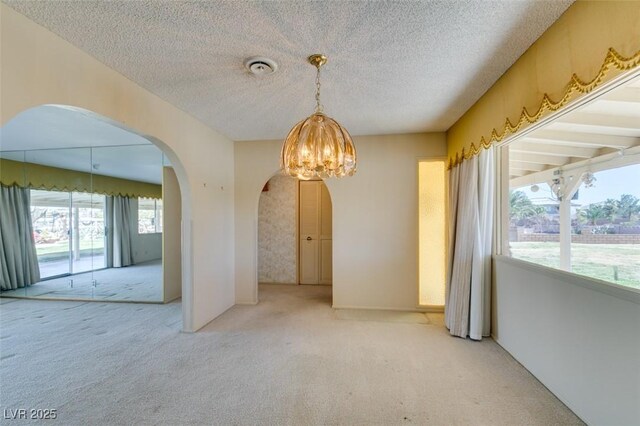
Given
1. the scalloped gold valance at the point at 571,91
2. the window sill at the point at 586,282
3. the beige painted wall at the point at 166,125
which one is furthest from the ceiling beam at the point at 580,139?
the beige painted wall at the point at 166,125

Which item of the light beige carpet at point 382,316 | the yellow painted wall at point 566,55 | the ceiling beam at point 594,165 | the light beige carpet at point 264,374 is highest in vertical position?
the yellow painted wall at point 566,55

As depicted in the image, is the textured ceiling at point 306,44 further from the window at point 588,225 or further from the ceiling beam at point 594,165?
the window at point 588,225

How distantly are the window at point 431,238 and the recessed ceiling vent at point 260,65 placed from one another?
2.63 metres

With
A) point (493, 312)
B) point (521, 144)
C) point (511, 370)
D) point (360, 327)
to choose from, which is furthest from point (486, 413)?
point (521, 144)

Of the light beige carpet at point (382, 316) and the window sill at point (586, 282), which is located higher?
the window sill at point (586, 282)

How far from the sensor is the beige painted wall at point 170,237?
437cm

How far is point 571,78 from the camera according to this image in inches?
60.3

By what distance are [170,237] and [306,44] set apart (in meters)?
3.86

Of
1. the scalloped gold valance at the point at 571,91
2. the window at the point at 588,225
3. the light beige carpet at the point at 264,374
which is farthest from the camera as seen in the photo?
the light beige carpet at the point at 264,374

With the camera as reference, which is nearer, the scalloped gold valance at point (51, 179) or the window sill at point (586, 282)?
the window sill at point (586, 282)

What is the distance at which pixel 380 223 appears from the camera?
4.02m

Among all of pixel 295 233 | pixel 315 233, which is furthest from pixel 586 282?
pixel 295 233

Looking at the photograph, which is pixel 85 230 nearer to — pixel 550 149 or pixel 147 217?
pixel 147 217

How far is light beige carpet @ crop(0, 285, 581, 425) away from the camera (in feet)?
6.20
